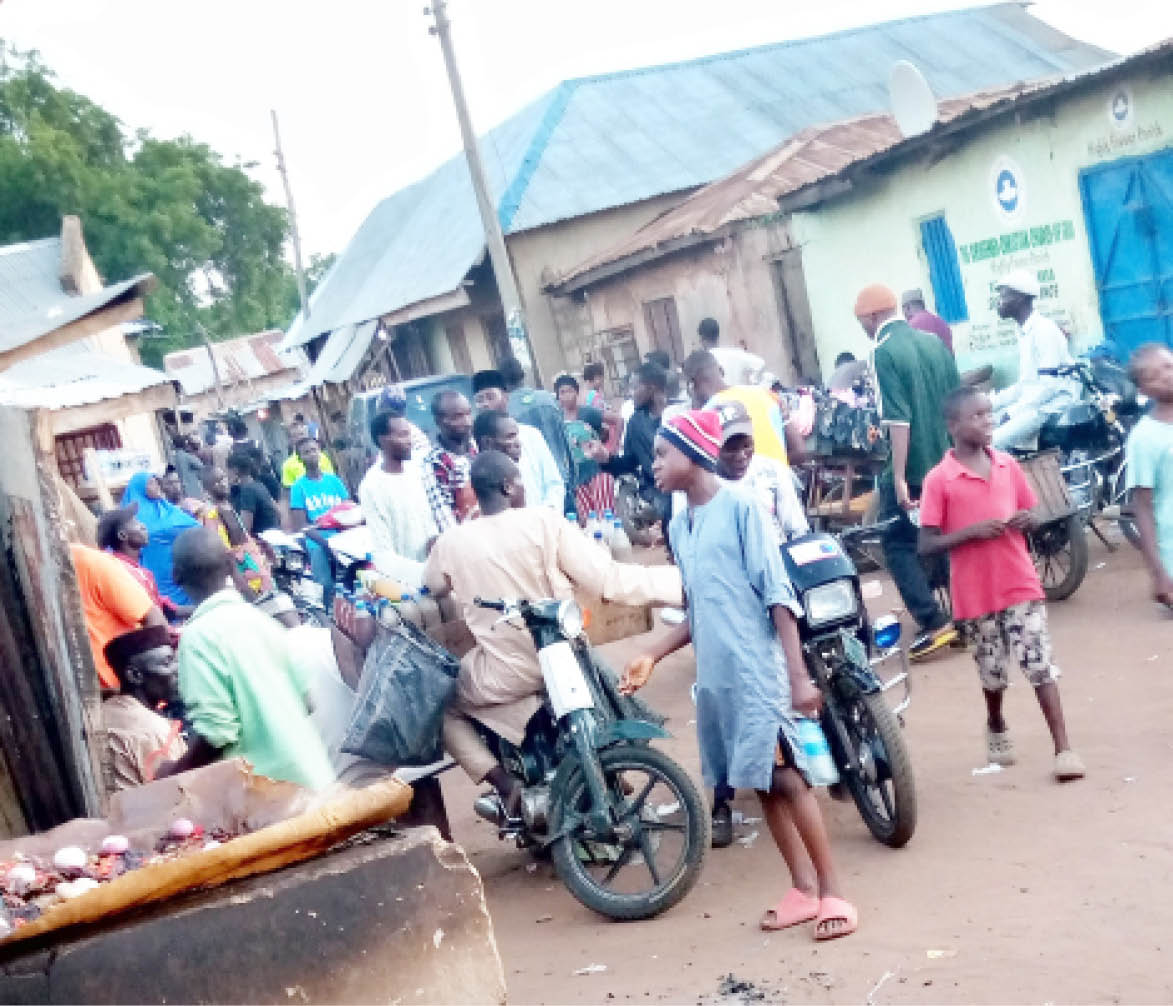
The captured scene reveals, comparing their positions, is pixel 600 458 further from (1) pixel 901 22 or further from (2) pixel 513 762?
(1) pixel 901 22

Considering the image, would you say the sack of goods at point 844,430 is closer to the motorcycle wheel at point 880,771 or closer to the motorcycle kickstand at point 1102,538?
the motorcycle kickstand at point 1102,538

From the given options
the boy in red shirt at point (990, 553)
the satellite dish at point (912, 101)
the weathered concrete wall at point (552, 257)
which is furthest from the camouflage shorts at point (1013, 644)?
the weathered concrete wall at point (552, 257)

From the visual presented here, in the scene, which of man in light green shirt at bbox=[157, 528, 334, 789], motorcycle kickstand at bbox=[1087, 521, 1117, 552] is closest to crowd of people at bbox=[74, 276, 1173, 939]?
man in light green shirt at bbox=[157, 528, 334, 789]

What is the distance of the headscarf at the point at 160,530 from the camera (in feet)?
31.7

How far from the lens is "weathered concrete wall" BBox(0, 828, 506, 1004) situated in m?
2.84

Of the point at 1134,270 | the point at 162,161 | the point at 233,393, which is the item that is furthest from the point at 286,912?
the point at 233,393

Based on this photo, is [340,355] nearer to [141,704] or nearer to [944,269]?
[944,269]

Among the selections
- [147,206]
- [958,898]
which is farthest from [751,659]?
[147,206]

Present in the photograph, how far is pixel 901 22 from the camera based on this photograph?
94.5ft

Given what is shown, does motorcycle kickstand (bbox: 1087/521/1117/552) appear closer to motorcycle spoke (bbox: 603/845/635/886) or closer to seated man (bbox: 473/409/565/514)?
seated man (bbox: 473/409/565/514)

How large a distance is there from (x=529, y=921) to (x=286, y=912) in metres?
2.40

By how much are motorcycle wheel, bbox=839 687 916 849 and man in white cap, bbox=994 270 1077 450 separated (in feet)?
13.5

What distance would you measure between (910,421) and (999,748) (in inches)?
91.3

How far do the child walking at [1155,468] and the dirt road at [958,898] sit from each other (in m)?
0.84
